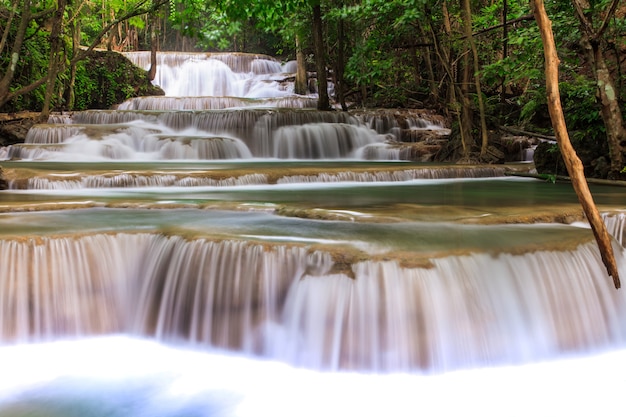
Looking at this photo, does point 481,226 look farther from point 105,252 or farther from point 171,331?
point 105,252

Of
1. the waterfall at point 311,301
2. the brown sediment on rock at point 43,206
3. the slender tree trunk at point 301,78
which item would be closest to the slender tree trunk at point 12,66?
the brown sediment on rock at point 43,206

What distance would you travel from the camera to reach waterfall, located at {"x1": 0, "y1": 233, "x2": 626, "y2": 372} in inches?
150

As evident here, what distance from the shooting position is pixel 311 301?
12.9ft

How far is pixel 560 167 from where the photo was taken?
971cm

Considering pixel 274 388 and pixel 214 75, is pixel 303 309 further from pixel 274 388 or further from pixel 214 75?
pixel 214 75

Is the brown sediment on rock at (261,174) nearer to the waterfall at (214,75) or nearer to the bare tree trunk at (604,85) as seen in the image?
the bare tree trunk at (604,85)

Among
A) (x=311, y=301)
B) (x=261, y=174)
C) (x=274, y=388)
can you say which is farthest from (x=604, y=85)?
(x=274, y=388)

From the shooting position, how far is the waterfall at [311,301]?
3812mm

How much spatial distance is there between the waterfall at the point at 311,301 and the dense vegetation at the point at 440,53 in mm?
4676

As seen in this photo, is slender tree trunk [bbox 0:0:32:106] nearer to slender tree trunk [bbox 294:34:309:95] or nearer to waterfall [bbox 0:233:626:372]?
waterfall [bbox 0:233:626:372]

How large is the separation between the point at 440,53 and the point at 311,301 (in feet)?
34.4

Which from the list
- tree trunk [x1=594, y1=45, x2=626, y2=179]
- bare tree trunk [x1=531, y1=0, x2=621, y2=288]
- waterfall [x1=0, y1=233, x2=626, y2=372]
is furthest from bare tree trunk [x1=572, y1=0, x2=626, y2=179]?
waterfall [x1=0, y1=233, x2=626, y2=372]

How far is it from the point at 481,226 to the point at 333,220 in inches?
50.5

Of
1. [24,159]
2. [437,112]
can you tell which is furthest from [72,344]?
[437,112]
